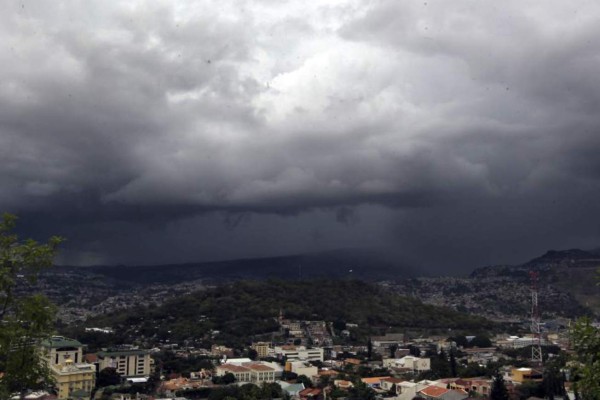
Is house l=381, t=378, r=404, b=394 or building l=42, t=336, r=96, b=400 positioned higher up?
building l=42, t=336, r=96, b=400

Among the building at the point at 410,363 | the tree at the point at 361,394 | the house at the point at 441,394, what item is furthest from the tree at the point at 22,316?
the building at the point at 410,363

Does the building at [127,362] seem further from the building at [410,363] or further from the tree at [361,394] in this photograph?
the building at [410,363]

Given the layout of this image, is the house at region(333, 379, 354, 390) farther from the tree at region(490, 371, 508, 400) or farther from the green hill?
the green hill

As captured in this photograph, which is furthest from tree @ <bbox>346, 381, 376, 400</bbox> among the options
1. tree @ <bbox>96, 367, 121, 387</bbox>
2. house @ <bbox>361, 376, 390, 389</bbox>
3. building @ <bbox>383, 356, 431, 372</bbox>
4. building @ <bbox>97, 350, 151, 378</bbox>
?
building @ <bbox>97, 350, 151, 378</bbox>

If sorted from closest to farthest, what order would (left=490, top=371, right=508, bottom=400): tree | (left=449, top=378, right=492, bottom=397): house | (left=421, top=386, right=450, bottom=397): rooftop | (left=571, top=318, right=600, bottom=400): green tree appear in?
(left=571, top=318, right=600, bottom=400): green tree
(left=490, top=371, right=508, bottom=400): tree
(left=421, top=386, right=450, bottom=397): rooftop
(left=449, top=378, right=492, bottom=397): house

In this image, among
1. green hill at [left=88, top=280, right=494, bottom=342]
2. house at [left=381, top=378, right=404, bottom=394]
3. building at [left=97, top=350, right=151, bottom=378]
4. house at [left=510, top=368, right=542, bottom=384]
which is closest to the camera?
house at [left=381, top=378, right=404, bottom=394]

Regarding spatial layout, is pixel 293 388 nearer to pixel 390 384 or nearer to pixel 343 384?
pixel 343 384

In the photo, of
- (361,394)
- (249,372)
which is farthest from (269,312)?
(361,394)
